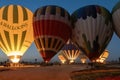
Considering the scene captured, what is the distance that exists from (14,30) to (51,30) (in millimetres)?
6963

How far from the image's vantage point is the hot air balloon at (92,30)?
2597 cm

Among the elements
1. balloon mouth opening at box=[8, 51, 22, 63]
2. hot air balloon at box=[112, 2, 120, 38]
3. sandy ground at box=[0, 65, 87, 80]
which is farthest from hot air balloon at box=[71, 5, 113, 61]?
balloon mouth opening at box=[8, 51, 22, 63]

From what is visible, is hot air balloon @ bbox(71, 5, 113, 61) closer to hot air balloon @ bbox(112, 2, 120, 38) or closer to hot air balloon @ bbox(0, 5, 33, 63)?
hot air balloon @ bbox(112, 2, 120, 38)

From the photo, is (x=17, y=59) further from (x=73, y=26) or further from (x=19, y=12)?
(x=73, y=26)

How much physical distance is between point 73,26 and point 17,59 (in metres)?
9.55

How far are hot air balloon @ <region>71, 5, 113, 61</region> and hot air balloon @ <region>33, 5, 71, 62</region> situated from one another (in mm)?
1056

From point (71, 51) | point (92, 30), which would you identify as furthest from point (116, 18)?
point (71, 51)

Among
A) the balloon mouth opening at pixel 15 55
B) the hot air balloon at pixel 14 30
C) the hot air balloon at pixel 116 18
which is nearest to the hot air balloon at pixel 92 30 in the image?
the hot air balloon at pixel 116 18

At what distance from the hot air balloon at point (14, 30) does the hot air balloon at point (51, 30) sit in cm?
434

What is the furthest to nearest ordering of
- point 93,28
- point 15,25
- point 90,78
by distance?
point 15,25 < point 93,28 < point 90,78

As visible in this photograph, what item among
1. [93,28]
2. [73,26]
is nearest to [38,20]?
[73,26]

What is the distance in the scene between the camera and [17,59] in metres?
32.4

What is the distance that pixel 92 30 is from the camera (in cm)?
2606

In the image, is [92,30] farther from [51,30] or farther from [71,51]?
[71,51]
